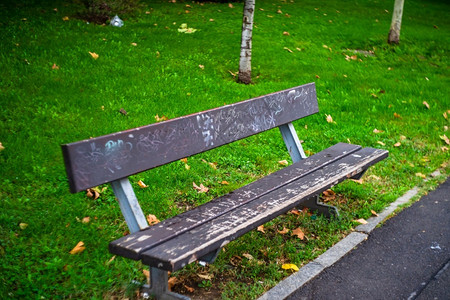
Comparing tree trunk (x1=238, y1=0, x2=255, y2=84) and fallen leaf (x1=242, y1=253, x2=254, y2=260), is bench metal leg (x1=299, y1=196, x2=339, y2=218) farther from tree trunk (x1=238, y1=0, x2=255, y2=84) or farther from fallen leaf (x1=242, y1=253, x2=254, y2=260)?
tree trunk (x1=238, y1=0, x2=255, y2=84)

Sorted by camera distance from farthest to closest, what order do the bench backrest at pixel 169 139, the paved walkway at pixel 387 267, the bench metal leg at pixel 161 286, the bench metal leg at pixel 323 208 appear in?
the bench metal leg at pixel 323 208 → the paved walkway at pixel 387 267 → the bench metal leg at pixel 161 286 → the bench backrest at pixel 169 139

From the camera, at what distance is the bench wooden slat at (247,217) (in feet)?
8.96

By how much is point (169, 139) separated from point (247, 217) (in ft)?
2.20

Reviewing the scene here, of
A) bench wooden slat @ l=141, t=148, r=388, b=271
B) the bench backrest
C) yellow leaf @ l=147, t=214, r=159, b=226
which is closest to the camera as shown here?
bench wooden slat @ l=141, t=148, r=388, b=271

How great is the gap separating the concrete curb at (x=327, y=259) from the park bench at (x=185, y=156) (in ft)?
1.01

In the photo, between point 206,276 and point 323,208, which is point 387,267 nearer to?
point 323,208

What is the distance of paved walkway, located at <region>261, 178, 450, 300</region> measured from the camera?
3.46m

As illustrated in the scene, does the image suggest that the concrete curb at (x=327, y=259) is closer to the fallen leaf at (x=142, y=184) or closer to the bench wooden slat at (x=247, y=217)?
the bench wooden slat at (x=247, y=217)

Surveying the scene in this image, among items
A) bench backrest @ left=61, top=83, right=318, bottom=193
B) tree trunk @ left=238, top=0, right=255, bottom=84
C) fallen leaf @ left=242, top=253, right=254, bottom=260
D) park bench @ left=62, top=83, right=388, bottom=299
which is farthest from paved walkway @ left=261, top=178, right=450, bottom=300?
tree trunk @ left=238, top=0, right=255, bottom=84

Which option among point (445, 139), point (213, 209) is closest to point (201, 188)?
point (213, 209)

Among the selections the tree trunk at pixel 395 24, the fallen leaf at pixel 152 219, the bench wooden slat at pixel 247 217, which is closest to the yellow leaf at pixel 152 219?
the fallen leaf at pixel 152 219

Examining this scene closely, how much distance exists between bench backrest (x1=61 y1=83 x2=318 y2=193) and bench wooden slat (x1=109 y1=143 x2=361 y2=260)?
13.6 inches

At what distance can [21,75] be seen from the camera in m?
6.36

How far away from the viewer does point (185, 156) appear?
354cm
